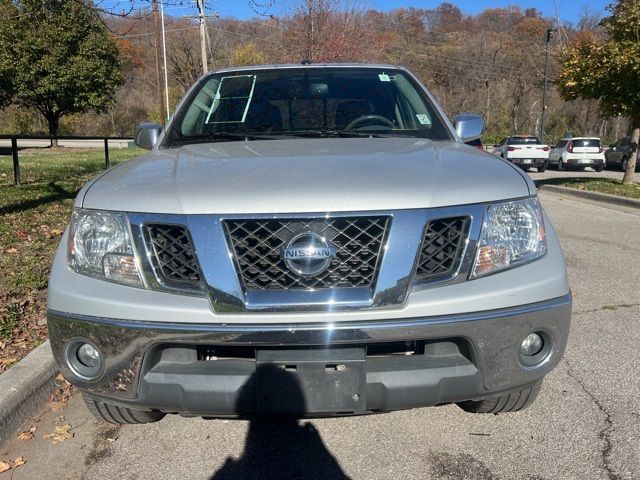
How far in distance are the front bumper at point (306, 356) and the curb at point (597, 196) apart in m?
9.82

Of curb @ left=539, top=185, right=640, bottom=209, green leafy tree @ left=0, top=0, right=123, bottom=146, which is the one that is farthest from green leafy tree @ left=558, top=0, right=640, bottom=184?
green leafy tree @ left=0, top=0, right=123, bottom=146

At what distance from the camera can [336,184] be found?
2.25 metres

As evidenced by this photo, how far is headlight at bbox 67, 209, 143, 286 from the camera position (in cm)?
228

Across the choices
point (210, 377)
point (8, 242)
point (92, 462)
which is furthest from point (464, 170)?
point (8, 242)

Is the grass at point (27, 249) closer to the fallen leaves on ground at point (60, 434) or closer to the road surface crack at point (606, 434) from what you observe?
the fallen leaves on ground at point (60, 434)

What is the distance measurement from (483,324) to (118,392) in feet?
4.61

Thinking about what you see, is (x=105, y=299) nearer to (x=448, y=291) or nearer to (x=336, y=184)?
(x=336, y=184)

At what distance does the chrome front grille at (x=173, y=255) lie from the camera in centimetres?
221

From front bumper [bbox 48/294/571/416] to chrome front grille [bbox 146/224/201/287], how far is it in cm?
18

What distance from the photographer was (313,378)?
7.03ft

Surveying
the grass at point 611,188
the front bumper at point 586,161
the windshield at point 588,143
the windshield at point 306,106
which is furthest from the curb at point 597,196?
the windshield at point 588,143

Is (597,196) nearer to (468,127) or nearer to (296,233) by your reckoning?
(468,127)

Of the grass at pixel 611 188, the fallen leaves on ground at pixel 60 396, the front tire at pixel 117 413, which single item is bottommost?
the grass at pixel 611 188

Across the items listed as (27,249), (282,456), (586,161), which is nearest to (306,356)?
(282,456)
